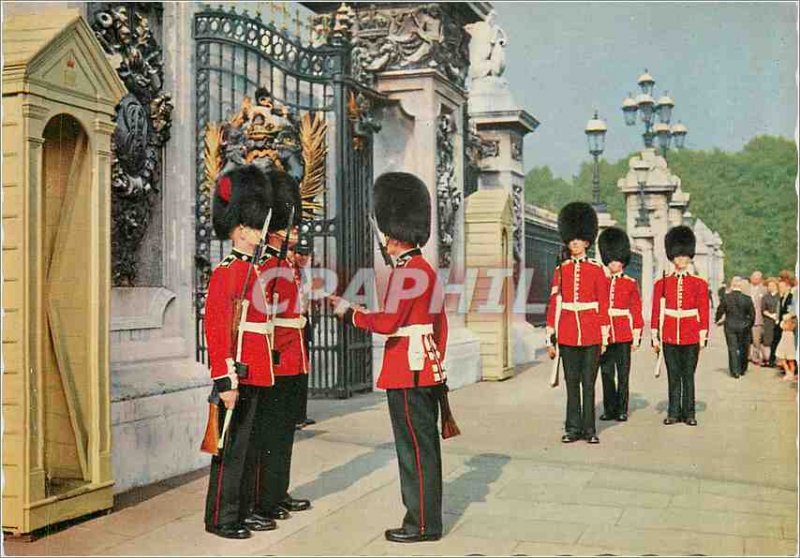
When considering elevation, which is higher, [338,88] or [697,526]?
[338,88]

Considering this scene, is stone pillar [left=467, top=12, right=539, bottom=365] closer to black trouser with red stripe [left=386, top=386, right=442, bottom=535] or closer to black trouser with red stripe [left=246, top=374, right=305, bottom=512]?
black trouser with red stripe [left=246, top=374, right=305, bottom=512]

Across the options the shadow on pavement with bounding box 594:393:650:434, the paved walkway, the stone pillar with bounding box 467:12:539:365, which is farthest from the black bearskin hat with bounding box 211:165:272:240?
the stone pillar with bounding box 467:12:539:365

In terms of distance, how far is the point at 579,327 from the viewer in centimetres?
799

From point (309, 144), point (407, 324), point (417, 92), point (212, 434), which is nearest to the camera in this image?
point (212, 434)

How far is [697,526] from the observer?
512 centimetres

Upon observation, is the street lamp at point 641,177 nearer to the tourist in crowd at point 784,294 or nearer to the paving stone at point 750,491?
the tourist in crowd at point 784,294

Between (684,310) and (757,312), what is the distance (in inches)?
227

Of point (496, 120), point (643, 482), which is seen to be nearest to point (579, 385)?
point (643, 482)

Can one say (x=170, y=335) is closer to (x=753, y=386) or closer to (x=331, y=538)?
(x=331, y=538)

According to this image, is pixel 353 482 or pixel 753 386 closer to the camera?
pixel 353 482

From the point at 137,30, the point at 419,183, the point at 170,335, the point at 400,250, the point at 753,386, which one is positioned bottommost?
the point at 753,386

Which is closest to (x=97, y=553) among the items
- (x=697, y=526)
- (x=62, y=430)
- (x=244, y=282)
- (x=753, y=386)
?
(x=62, y=430)

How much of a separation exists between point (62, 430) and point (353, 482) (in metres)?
1.77

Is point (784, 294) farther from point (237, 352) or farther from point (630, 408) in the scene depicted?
point (237, 352)
